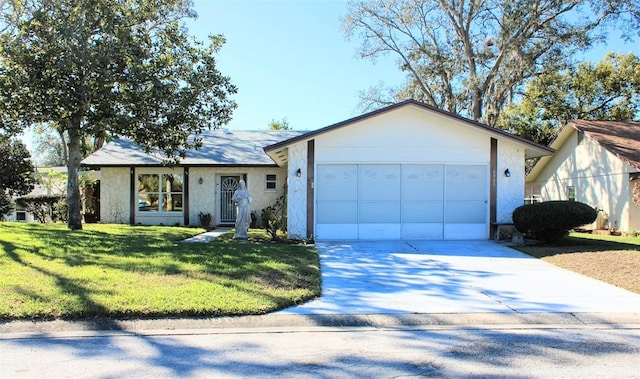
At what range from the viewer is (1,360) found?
4727 mm

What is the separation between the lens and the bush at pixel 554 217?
41.0 ft

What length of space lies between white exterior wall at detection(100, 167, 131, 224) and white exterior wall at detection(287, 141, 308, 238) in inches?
360

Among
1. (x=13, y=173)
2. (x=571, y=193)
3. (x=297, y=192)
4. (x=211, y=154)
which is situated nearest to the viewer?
(x=297, y=192)

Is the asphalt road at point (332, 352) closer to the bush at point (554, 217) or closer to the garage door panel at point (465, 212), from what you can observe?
the bush at point (554, 217)

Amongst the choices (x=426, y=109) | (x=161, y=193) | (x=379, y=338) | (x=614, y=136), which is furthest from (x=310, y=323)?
(x=614, y=136)

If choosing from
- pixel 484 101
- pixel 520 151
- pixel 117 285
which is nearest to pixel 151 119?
pixel 117 285

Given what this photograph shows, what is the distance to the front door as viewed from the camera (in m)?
20.0

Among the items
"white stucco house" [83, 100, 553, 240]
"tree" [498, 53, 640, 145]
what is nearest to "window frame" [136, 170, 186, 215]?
"white stucco house" [83, 100, 553, 240]

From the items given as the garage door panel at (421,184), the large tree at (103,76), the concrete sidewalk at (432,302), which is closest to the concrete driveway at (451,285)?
the concrete sidewalk at (432,302)

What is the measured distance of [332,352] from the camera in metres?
5.07

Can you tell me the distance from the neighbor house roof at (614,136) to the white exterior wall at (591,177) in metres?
0.35

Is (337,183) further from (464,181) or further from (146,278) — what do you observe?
(146,278)

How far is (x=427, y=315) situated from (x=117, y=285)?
15.0 feet

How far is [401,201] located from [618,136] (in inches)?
481
